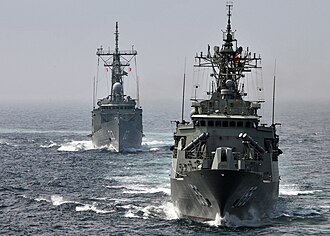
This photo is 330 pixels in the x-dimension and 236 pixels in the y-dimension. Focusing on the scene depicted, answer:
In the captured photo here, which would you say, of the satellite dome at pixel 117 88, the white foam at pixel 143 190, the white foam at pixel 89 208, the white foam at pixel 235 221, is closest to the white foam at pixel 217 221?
the white foam at pixel 235 221

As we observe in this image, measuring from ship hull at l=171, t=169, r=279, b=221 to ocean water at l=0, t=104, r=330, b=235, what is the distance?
0.74 metres

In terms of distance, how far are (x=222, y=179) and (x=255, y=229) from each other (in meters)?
4.09

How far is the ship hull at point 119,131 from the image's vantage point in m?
101

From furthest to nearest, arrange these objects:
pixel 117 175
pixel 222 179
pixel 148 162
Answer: pixel 148 162 → pixel 117 175 → pixel 222 179

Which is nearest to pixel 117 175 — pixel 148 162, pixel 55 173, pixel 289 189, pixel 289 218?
pixel 55 173

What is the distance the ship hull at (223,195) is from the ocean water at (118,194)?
0.74m

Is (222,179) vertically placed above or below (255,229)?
above

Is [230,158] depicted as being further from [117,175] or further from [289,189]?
[117,175]

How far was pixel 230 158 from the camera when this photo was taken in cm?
4338

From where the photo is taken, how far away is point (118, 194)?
189 ft

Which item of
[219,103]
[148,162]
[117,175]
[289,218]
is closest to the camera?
[289,218]

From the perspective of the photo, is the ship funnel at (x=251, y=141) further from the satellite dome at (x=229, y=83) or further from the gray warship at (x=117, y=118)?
the gray warship at (x=117, y=118)

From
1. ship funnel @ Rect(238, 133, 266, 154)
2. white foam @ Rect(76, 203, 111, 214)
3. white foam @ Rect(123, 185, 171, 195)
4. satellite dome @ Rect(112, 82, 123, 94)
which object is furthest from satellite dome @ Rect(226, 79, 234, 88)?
satellite dome @ Rect(112, 82, 123, 94)

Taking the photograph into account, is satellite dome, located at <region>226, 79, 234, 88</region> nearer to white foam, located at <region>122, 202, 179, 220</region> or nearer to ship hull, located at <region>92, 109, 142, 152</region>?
white foam, located at <region>122, 202, 179, 220</region>
